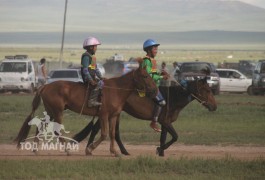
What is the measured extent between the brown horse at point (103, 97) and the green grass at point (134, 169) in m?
1.59

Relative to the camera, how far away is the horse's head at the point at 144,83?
18.2m

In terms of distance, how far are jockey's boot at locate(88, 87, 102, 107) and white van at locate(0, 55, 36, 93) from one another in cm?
2682

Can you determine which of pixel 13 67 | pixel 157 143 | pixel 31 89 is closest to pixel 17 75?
pixel 13 67

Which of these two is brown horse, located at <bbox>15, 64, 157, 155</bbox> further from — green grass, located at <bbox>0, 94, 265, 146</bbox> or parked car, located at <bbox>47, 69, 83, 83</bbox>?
parked car, located at <bbox>47, 69, 83, 83</bbox>

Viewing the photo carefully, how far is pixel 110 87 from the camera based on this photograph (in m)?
18.5

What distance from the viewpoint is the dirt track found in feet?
60.6

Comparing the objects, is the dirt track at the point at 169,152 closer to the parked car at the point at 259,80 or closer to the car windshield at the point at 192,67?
the car windshield at the point at 192,67

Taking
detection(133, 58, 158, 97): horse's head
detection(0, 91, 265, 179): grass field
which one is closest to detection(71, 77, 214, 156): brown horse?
detection(133, 58, 158, 97): horse's head

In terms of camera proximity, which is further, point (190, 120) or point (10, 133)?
point (190, 120)

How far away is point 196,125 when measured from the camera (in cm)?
2780

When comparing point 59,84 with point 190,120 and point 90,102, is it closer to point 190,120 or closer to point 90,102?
point 90,102

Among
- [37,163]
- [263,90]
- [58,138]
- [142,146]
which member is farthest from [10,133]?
[263,90]

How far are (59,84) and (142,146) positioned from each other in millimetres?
4045

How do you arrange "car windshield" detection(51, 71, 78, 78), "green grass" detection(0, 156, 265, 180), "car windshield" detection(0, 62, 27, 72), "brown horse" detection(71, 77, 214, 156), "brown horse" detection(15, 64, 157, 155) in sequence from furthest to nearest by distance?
"car windshield" detection(0, 62, 27, 72), "car windshield" detection(51, 71, 78, 78), "brown horse" detection(71, 77, 214, 156), "brown horse" detection(15, 64, 157, 155), "green grass" detection(0, 156, 265, 180)
